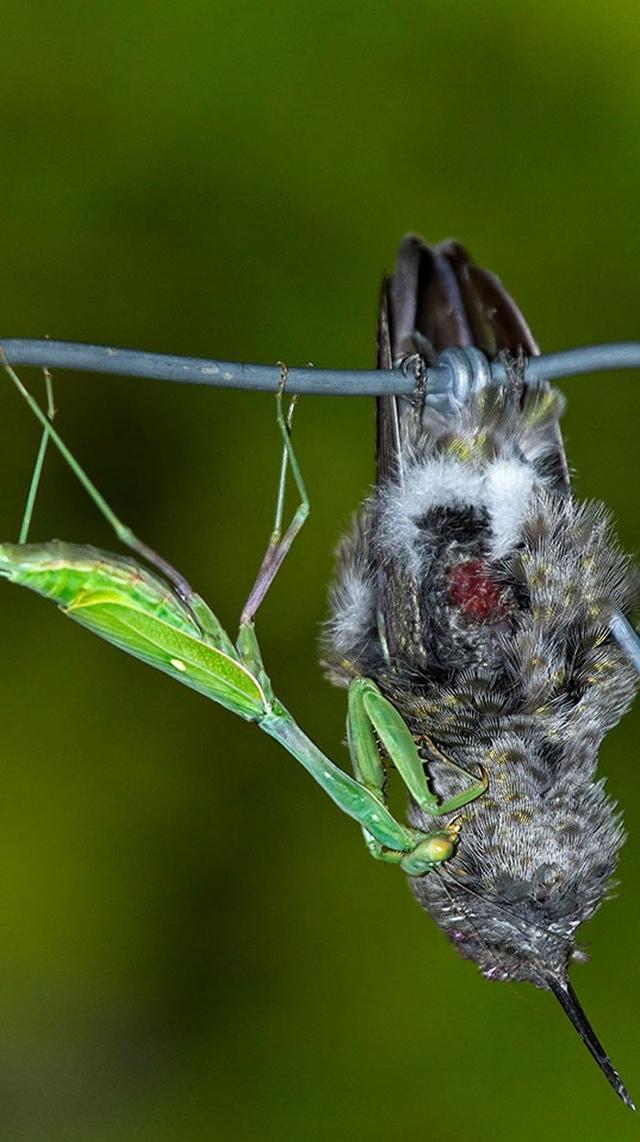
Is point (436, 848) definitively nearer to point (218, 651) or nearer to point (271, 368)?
point (218, 651)

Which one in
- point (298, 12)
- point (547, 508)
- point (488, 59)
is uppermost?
point (298, 12)

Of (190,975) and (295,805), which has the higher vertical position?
(295,805)

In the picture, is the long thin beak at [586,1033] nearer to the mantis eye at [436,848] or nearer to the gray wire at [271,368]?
the mantis eye at [436,848]

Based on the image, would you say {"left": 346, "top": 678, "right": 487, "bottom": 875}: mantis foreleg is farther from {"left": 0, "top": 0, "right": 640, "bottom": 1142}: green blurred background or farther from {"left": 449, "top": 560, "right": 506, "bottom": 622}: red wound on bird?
{"left": 0, "top": 0, "right": 640, "bottom": 1142}: green blurred background

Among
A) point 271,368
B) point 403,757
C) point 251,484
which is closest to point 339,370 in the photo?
point 271,368

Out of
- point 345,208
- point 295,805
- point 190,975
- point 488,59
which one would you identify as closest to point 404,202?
point 345,208

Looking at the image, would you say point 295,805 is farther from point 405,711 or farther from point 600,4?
point 600,4
